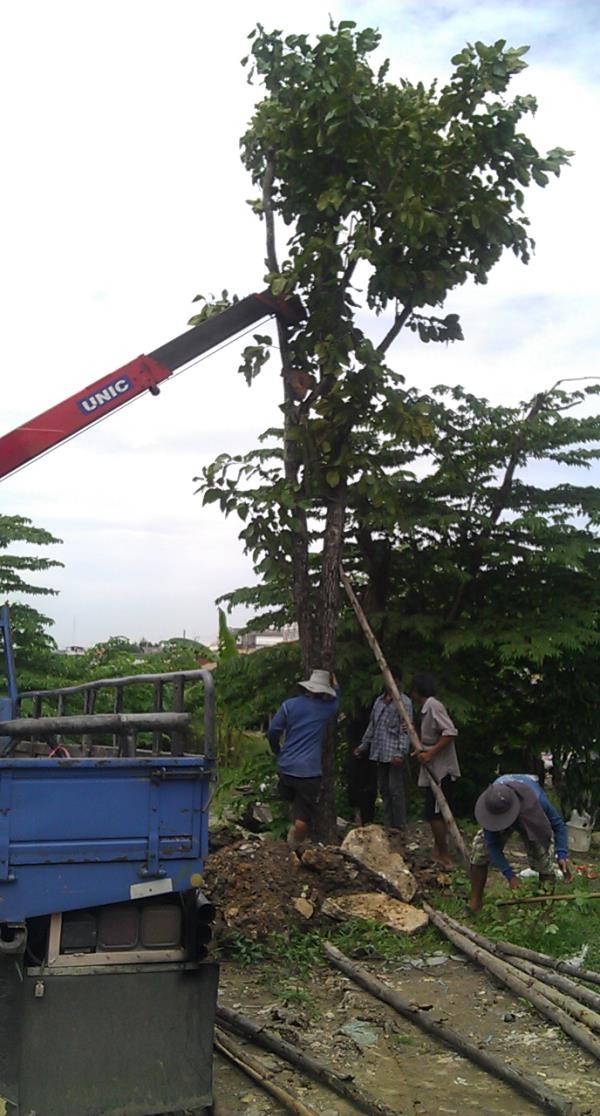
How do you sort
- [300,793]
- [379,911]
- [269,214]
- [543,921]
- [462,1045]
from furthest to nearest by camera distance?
[269,214]
[300,793]
[379,911]
[543,921]
[462,1045]

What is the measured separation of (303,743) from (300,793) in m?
0.48

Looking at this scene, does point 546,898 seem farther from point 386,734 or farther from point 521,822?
point 386,734

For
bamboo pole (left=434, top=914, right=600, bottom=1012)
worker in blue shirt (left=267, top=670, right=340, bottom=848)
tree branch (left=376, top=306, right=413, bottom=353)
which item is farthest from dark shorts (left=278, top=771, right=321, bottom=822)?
tree branch (left=376, top=306, right=413, bottom=353)

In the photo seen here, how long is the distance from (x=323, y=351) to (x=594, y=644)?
4.48 m

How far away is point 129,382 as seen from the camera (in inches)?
412

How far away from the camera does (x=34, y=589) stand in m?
17.7

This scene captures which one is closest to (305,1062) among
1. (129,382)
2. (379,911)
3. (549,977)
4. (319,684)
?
(549,977)

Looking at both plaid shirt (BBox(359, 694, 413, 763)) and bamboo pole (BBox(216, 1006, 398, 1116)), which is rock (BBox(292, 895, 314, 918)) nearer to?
bamboo pole (BBox(216, 1006, 398, 1116))

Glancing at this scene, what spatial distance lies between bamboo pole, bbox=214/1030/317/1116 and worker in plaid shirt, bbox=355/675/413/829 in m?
4.61

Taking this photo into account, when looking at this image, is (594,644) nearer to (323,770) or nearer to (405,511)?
(405,511)

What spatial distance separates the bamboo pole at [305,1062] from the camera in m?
5.20

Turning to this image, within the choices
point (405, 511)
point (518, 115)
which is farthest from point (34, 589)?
point (518, 115)

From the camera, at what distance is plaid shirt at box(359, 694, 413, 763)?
34.7ft

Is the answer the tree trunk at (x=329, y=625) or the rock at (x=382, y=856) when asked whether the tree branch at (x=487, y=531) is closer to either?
the tree trunk at (x=329, y=625)
